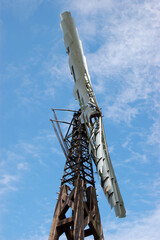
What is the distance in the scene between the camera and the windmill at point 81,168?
14.1 metres

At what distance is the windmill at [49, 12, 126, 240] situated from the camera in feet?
46.2

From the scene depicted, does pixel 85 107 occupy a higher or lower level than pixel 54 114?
lower

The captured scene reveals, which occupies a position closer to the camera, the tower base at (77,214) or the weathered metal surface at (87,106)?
the tower base at (77,214)

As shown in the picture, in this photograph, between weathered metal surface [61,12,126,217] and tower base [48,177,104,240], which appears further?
weathered metal surface [61,12,126,217]

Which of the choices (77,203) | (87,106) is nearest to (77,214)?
(77,203)

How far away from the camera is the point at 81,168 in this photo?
56.0 ft

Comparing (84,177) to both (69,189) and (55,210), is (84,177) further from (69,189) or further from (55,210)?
(55,210)

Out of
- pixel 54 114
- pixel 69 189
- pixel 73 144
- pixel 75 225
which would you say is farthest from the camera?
pixel 54 114

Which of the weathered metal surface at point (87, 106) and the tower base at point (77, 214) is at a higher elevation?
the weathered metal surface at point (87, 106)

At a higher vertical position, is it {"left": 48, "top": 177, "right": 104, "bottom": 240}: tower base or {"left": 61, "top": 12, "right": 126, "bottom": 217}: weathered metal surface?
{"left": 61, "top": 12, "right": 126, "bottom": 217}: weathered metal surface

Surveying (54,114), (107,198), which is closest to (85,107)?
(54,114)

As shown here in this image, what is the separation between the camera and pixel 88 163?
58.1 ft

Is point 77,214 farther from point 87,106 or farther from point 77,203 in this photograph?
point 87,106

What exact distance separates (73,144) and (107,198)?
6.13 meters
